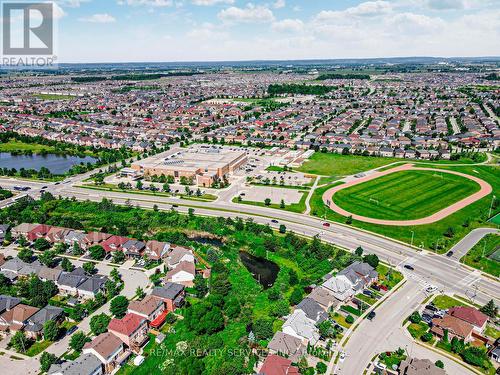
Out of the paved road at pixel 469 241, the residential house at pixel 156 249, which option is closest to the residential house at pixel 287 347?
the residential house at pixel 156 249

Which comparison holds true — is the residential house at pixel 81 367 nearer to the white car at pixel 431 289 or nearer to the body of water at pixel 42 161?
the white car at pixel 431 289

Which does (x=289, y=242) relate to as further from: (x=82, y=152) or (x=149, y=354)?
(x=82, y=152)

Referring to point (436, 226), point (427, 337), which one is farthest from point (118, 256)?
point (436, 226)

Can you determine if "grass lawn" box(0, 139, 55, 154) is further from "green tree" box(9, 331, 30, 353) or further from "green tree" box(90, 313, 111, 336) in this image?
"green tree" box(90, 313, 111, 336)

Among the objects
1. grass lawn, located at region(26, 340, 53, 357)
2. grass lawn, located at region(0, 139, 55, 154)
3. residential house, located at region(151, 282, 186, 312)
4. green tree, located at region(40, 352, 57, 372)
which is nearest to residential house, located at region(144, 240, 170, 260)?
residential house, located at region(151, 282, 186, 312)

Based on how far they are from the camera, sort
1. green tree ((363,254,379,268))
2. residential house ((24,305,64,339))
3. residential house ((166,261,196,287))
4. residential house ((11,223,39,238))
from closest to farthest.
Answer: residential house ((24,305,64,339)), residential house ((166,261,196,287)), green tree ((363,254,379,268)), residential house ((11,223,39,238))

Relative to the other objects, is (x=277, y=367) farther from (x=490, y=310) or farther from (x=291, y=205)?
(x=291, y=205)
